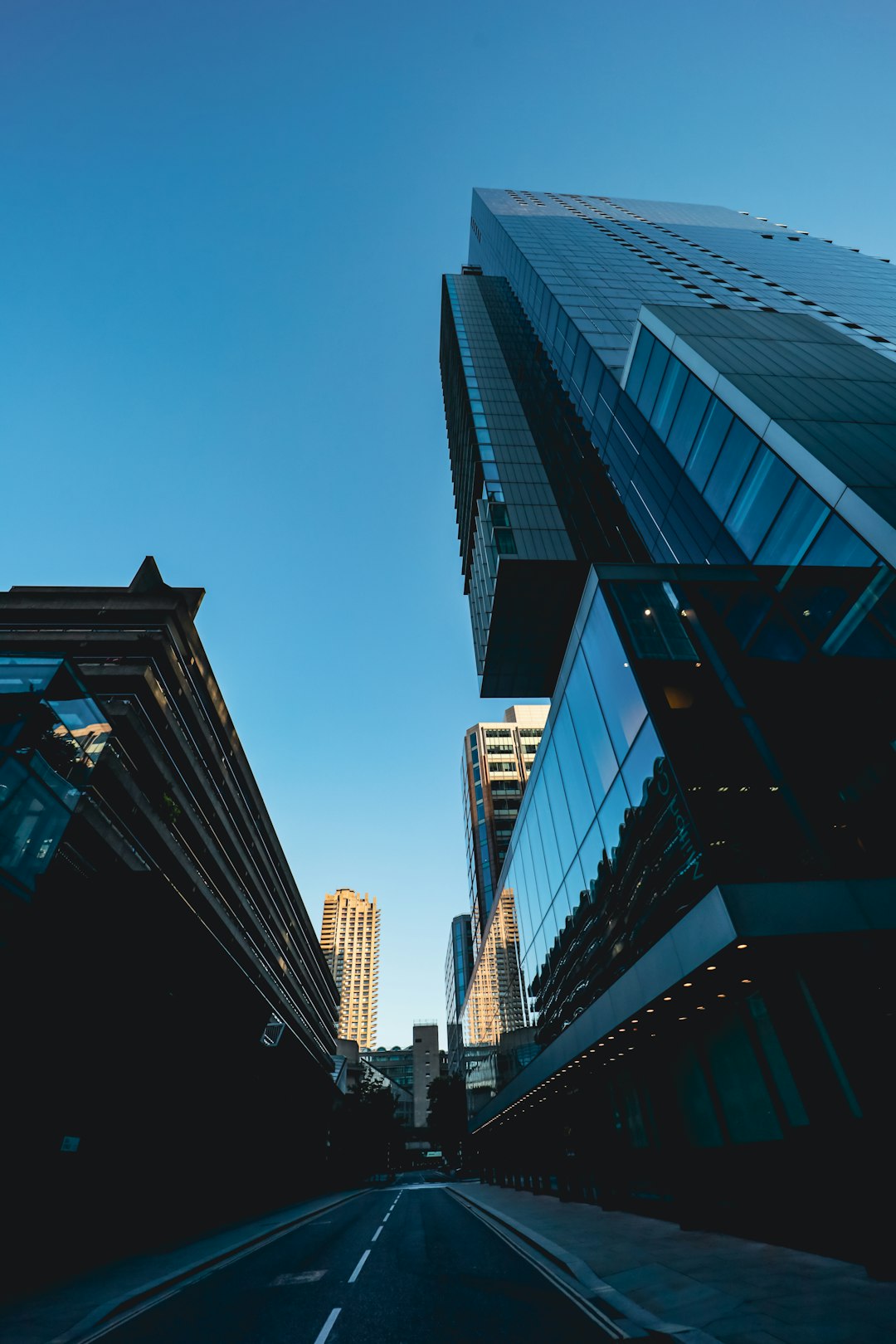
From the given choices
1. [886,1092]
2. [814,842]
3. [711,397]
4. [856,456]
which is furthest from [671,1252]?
[711,397]

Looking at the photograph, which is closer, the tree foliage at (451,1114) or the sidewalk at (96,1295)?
the sidewalk at (96,1295)

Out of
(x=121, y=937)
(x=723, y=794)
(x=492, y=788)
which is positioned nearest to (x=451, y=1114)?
(x=492, y=788)

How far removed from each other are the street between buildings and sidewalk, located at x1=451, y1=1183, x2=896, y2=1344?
1.04 meters

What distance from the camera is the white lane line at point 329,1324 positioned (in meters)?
7.54

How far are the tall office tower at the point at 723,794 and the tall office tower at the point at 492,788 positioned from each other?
4927 cm

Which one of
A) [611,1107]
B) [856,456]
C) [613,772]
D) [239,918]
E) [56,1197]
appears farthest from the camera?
[239,918]

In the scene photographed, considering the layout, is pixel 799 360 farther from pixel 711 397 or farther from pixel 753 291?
pixel 753 291

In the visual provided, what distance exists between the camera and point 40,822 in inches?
463

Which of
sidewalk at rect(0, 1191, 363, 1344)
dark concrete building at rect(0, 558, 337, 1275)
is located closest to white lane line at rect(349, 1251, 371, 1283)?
sidewalk at rect(0, 1191, 363, 1344)

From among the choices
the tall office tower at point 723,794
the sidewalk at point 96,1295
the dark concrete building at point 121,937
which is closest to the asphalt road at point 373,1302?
the sidewalk at point 96,1295

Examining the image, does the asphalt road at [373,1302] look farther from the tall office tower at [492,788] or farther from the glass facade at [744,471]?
the tall office tower at [492,788]

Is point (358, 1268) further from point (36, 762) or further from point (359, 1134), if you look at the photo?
point (359, 1134)

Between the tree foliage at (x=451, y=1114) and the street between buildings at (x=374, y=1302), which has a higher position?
the tree foliage at (x=451, y=1114)

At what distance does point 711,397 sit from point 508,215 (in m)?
63.5
